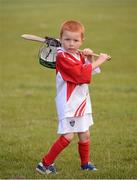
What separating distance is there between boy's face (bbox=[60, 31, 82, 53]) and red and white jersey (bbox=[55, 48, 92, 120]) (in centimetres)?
8

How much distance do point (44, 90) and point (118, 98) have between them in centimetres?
209

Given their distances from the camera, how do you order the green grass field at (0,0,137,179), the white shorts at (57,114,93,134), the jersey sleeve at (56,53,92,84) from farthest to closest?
the green grass field at (0,0,137,179)
the white shorts at (57,114,93,134)
the jersey sleeve at (56,53,92,84)

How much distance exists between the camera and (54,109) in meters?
12.5

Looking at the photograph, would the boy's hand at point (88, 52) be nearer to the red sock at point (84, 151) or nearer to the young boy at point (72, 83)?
the young boy at point (72, 83)

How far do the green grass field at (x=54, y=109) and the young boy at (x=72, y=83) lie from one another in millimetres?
485

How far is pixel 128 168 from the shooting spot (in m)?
7.46

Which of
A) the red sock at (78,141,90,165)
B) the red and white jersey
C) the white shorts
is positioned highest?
the red and white jersey

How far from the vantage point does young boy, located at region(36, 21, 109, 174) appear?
7012mm

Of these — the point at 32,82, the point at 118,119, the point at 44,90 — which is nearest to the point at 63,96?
the point at 118,119

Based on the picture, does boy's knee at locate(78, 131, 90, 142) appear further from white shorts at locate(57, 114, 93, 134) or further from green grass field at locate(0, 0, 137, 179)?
green grass field at locate(0, 0, 137, 179)

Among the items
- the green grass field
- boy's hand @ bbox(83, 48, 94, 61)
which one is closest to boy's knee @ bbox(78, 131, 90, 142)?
the green grass field

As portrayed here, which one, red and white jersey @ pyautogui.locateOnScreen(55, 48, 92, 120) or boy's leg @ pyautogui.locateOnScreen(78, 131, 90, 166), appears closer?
red and white jersey @ pyautogui.locateOnScreen(55, 48, 92, 120)

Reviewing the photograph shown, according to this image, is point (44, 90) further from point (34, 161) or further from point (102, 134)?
point (34, 161)

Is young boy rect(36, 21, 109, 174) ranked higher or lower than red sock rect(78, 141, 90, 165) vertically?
higher
